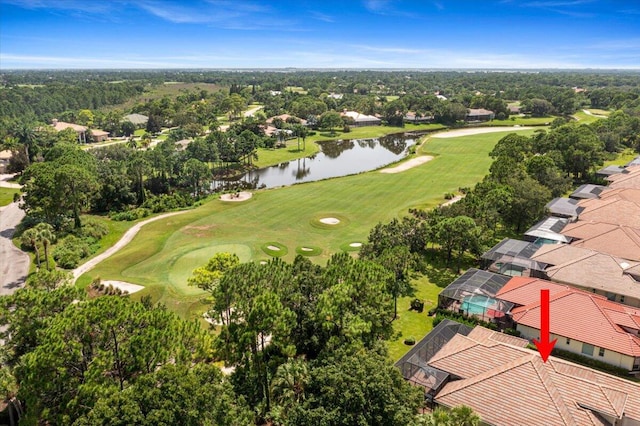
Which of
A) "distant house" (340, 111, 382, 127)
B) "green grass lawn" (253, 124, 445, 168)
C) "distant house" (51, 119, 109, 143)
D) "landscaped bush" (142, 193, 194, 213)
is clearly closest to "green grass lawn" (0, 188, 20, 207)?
"landscaped bush" (142, 193, 194, 213)

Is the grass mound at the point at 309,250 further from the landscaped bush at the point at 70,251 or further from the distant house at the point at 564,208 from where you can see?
the distant house at the point at 564,208

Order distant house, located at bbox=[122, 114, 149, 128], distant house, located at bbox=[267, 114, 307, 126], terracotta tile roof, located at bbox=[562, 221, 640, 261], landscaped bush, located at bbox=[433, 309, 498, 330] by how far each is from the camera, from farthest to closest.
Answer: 1. distant house, located at bbox=[267, 114, 307, 126]
2. distant house, located at bbox=[122, 114, 149, 128]
3. terracotta tile roof, located at bbox=[562, 221, 640, 261]
4. landscaped bush, located at bbox=[433, 309, 498, 330]

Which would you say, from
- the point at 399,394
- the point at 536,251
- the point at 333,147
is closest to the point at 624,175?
the point at 536,251

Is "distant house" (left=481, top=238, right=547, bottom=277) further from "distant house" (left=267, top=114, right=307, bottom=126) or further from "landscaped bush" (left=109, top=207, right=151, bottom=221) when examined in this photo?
"distant house" (left=267, top=114, right=307, bottom=126)

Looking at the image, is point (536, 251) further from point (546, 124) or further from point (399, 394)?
point (546, 124)

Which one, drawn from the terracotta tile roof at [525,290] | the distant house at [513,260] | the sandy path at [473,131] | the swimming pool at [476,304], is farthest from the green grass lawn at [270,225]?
the sandy path at [473,131]
